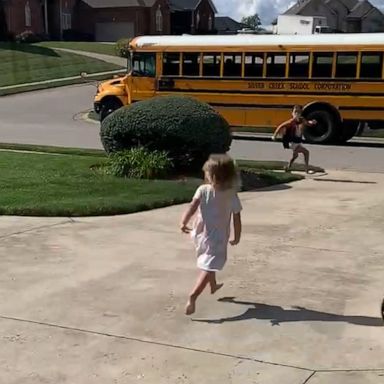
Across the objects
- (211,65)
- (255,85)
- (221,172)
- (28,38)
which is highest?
(221,172)

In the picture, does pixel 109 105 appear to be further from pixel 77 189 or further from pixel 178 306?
pixel 178 306

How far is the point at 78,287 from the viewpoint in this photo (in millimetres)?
6352

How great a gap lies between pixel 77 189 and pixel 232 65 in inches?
438

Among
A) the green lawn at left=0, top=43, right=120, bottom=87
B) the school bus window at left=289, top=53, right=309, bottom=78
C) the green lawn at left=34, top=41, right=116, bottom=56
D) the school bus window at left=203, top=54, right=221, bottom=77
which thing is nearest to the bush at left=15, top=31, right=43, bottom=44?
the green lawn at left=34, top=41, right=116, bottom=56

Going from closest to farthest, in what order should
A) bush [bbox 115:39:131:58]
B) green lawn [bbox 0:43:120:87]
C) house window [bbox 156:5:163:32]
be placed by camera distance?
bush [bbox 115:39:131:58] < green lawn [bbox 0:43:120:87] < house window [bbox 156:5:163:32]

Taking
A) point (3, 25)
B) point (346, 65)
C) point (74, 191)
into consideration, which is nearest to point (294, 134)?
point (74, 191)

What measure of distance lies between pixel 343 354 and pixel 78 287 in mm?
2332

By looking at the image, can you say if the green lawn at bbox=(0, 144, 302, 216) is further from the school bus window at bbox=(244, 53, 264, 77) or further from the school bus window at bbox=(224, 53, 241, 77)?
the school bus window at bbox=(224, 53, 241, 77)

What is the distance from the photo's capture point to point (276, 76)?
20953 millimetres

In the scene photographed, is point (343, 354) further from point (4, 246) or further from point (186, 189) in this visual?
point (186, 189)

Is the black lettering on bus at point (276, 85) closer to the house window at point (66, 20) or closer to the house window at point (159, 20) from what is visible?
the house window at point (66, 20)

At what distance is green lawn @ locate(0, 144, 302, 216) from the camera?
9.74m

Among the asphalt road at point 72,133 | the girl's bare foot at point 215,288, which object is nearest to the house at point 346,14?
the asphalt road at point 72,133

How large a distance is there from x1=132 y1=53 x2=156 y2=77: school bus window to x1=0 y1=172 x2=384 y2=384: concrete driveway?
1360 centimetres
